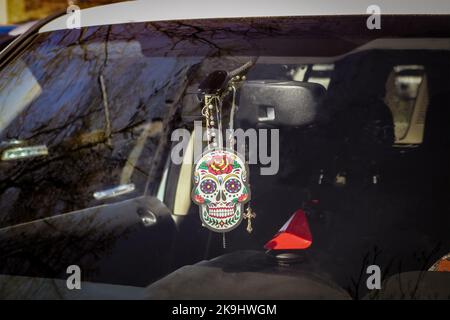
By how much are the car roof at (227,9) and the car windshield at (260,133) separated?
0.07 feet

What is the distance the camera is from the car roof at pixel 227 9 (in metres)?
1.79

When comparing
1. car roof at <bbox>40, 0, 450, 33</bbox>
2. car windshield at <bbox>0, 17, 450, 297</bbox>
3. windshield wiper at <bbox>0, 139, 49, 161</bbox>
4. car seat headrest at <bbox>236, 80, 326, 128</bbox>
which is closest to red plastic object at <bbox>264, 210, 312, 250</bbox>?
car windshield at <bbox>0, 17, 450, 297</bbox>

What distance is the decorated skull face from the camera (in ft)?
5.55

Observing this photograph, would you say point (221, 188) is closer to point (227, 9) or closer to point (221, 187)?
point (221, 187)

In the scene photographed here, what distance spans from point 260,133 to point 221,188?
0.42 m

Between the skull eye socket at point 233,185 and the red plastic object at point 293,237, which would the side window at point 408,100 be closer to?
the red plastic object at point 293,237

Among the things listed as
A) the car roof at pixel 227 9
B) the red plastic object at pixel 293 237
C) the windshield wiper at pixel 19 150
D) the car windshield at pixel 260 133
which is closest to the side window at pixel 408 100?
the car windshield at pixel 260 133

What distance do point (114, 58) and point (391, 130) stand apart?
829mm

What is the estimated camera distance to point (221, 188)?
5.55ft

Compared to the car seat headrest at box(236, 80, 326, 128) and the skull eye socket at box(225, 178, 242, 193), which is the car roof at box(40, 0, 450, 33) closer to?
the car seat headrest at box(236, 80, 326, 128)

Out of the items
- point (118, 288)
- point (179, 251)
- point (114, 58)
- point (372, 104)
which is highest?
point (114, 58)

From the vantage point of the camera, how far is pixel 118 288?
5.27 feet
